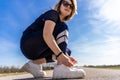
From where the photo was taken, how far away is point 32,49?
20.5 ft

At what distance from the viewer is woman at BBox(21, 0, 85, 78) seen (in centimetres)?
559

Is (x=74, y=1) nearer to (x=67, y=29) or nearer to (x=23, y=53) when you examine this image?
(x=67, y=29)

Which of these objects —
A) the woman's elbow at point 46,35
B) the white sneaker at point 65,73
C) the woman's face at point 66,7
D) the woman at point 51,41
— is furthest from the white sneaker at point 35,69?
the woman's face at point 66,7

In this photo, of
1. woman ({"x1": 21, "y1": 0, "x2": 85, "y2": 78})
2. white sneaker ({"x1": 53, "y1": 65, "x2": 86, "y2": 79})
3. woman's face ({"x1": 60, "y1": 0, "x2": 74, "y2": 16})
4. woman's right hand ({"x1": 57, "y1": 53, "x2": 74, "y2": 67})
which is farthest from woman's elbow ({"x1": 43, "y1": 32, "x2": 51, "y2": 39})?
woman's face ({"x1": 60, "y1": 0, "x2": 74, "y2": 16})

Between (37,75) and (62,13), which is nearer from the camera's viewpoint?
(62,13)

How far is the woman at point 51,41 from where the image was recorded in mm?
5590

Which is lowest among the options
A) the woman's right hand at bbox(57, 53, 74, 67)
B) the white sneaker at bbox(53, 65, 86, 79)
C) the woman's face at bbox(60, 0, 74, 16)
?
the white sneaker at bbox(53, 65, 86, 79)

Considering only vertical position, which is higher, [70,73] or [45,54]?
[45,54]

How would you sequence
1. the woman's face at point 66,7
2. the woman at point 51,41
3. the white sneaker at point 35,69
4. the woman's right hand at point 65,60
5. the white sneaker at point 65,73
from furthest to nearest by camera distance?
the white sneaker at point 35,69, the woman's face at point 66,7, the white sneaker at point 65,73, the woman at point 51,41, the woman's right hand at point 65,60

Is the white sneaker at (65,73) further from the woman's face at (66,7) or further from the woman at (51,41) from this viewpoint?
the woman's face at (66,7)

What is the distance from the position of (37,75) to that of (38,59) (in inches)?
13.2

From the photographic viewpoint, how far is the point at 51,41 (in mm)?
5559

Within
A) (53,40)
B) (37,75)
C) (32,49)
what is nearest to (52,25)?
(53,40)

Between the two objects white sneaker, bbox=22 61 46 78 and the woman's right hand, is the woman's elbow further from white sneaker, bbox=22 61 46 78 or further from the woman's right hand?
white sneaker, bbox=22 61 46 78
